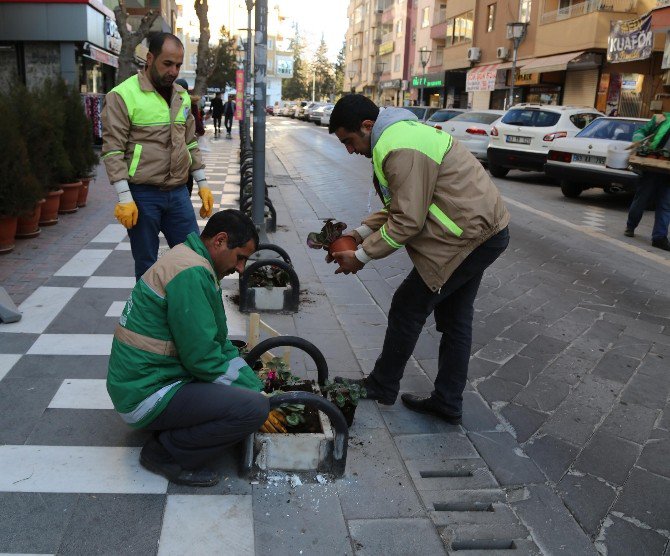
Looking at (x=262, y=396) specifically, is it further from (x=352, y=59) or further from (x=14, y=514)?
(x=352, y=59)

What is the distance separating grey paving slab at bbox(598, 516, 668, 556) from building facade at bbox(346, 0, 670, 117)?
61.3 ft

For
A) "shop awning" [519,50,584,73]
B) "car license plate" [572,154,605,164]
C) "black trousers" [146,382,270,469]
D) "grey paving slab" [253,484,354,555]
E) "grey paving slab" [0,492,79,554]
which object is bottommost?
"grey paving slab" [253,484,354,555]

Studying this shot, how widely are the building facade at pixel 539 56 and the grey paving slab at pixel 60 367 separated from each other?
18.7 m

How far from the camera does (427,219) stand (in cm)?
328

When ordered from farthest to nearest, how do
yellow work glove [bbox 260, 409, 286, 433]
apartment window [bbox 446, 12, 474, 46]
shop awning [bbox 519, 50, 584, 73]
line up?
apartment window [bbox 446, 12, 474, 46]
shop awning [bbox 519, 50, 584, 73]
yellow work glove [bbox 260, 409, 286, 433]

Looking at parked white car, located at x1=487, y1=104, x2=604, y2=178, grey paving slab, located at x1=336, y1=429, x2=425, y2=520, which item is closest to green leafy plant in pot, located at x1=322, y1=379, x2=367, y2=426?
grey paving slab, located at x1=336, y1=429, x2=425, y2=520

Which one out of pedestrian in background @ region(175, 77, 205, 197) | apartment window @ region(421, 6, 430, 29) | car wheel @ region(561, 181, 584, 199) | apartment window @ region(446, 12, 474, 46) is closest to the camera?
pedestrian in background @ region(175, 77, 205, 197)

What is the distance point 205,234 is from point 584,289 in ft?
15.2

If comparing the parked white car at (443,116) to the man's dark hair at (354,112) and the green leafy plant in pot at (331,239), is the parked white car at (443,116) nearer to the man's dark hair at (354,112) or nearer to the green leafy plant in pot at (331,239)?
the green leafy plant in pot at (331,239)

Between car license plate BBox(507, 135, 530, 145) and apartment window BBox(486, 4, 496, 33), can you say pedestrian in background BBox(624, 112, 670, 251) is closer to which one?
car license plate BBox(507, 135, 530, 145)

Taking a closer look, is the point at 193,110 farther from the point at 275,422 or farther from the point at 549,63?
the point at 549,63

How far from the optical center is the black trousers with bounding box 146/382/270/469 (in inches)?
115

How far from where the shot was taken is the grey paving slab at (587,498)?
2992 millimetres

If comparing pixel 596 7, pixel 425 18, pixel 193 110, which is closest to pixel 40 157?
pixel 193 110
